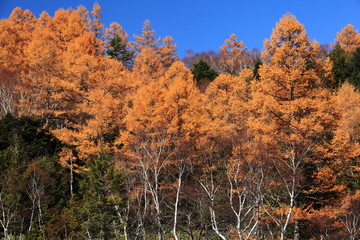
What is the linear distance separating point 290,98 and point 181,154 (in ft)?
26.7

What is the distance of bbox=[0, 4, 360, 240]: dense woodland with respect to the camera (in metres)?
17.1

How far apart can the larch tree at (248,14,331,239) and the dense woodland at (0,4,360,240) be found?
0.24 ft

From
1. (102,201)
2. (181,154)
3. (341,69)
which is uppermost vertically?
(341,69)

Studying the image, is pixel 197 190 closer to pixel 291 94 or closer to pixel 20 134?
pixel 291 94

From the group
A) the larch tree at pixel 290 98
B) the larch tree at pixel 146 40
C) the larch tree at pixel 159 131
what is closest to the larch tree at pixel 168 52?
the larch tree at pixel 146 40

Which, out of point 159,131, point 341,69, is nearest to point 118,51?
point 159,131

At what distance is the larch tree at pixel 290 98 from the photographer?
55.6 ft

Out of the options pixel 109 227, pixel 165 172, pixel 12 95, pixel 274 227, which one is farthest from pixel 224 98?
pixel 12 95

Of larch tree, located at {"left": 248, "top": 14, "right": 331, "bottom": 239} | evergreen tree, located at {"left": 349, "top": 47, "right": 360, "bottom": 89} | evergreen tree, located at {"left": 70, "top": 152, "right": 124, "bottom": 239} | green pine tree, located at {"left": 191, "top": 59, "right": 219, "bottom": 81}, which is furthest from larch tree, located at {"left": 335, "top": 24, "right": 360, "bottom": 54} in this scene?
evergreen tree, located at {"left": 70, "top": 152, "right": 124, "bottom": 239}

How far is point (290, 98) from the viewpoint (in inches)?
713

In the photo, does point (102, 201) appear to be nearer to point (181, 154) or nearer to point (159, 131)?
point (181, 154)

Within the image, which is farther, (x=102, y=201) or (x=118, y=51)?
(x=118, y=51)

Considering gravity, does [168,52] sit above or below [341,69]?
above

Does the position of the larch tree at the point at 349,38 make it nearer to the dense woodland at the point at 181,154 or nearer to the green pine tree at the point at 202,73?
the green pine tree at the point at 202,73
